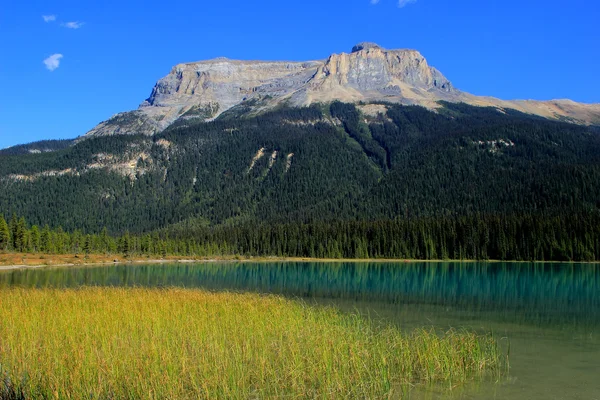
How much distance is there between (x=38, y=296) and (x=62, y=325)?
36.7 ft

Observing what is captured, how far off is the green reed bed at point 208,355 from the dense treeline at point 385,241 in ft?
382

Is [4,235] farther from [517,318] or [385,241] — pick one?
[517,318]

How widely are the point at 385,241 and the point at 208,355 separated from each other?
147 meters

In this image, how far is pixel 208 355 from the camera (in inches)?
725

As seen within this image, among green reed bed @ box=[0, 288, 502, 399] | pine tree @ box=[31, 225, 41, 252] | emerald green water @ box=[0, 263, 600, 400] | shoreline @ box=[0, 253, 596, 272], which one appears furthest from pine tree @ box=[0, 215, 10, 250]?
green reed bed @ box=[0, 288, 502, 399]

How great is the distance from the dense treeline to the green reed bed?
116539mm

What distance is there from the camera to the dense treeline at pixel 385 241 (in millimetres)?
137500

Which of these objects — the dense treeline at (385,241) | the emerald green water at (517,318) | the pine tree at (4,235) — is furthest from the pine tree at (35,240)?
the emerald green water at (517,318)

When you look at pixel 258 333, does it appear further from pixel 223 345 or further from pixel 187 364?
pixel 187 364

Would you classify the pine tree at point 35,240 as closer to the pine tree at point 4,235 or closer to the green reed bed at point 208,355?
the pine tree at point 4,235

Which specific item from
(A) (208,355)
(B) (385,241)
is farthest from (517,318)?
(B) (385,241)

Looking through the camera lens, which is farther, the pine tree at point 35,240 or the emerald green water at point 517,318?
the pine tree at point 35,240

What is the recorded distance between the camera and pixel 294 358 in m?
18.1

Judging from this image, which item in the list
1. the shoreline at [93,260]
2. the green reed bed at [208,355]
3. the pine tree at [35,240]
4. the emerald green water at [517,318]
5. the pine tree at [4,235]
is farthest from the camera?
the pine tree at [35,240]
